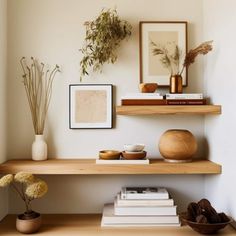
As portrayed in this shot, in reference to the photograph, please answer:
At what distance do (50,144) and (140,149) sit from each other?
58cm

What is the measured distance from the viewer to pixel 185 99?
1767 mm

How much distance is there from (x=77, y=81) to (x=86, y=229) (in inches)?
34.6

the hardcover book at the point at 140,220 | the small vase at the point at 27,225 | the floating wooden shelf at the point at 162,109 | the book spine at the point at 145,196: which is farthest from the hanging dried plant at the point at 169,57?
the small vase at the point at 27,225

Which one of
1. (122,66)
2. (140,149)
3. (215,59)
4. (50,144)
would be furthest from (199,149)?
(50,144)

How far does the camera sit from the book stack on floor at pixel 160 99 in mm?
1764

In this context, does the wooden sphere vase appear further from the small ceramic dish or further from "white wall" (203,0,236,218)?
the small ceramic dish

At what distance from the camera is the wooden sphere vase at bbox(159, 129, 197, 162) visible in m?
1.76

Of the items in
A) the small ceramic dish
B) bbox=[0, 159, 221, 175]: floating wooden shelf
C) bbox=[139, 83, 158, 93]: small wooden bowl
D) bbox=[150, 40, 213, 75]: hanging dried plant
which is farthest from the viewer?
bbox=[150, 40, 213, 75]: hanging dried plant

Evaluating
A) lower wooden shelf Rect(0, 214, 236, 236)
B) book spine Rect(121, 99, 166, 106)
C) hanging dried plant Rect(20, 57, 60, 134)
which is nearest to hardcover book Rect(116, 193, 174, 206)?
lower wooden shelf Rect(0, 214, 236, 236)

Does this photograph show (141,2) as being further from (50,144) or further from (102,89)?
(50,144)

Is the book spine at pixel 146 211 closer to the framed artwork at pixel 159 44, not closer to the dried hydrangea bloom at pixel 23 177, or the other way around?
the dried hydrangea bloom at pixel 23 177

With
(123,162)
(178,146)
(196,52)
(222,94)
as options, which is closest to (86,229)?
(123,162)

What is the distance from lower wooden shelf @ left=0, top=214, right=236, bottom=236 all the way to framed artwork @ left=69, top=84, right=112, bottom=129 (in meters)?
0.57

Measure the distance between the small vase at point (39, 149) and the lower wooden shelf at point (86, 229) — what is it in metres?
0.37
